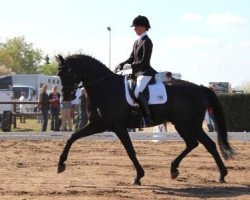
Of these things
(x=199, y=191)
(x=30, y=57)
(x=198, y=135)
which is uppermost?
(x=30, y=57)

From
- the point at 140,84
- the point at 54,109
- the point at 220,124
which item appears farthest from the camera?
the point at 54,109

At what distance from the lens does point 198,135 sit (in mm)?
9656

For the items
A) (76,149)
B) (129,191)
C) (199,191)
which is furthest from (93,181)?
(76,149)

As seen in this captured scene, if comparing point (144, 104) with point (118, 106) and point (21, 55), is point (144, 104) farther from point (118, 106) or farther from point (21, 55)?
point (21, 55)

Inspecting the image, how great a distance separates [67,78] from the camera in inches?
369

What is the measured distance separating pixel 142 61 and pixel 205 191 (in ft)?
7.54

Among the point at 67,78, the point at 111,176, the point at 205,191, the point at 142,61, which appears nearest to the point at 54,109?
the point at 111,176

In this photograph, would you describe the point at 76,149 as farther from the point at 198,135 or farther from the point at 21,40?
the point at 21,40

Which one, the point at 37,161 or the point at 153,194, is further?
the point at 37,161

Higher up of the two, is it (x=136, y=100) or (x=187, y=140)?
(x=136, y=100)

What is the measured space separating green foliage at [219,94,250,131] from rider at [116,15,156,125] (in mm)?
12472

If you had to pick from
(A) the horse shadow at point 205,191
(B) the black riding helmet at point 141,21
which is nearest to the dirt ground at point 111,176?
(A) the horse shadow at point 205,191

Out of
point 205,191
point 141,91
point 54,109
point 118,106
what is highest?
point 141,91

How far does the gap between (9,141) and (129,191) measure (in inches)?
390
